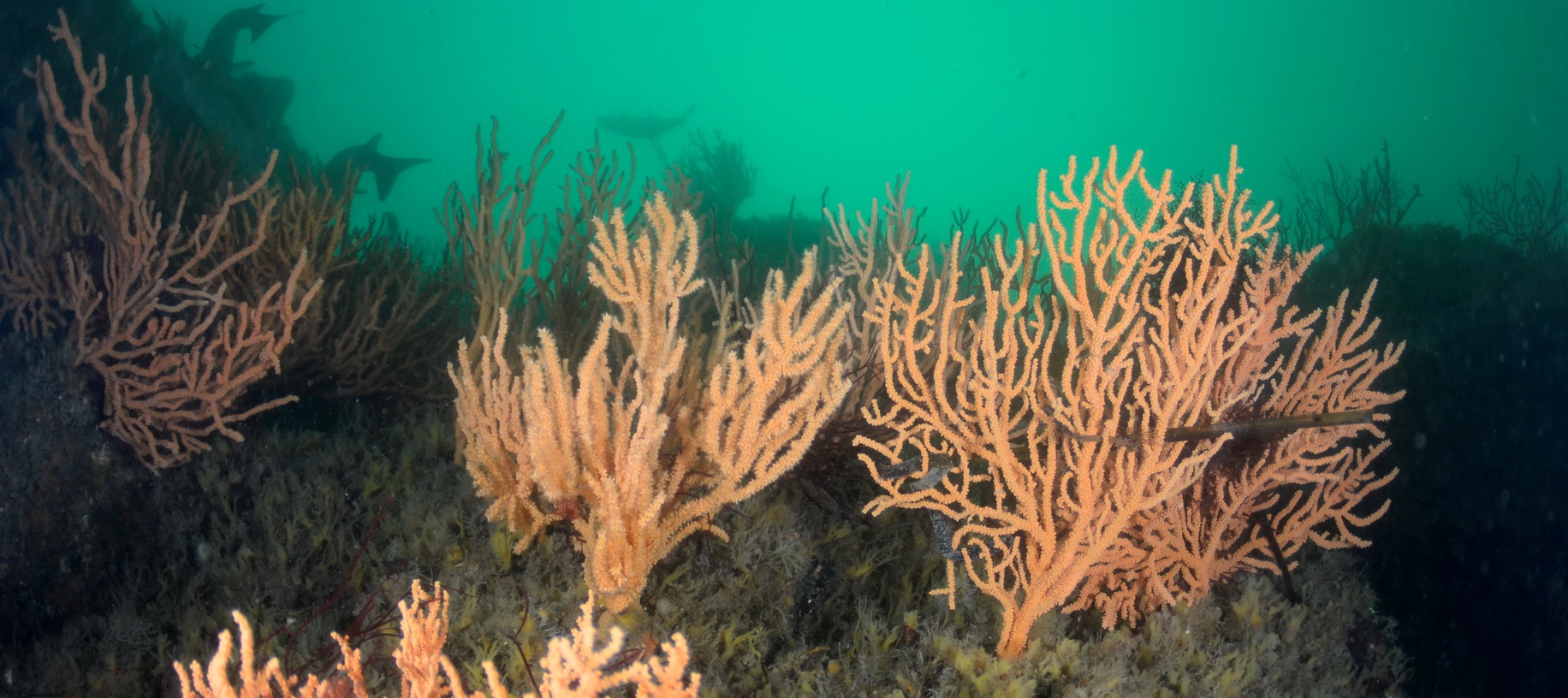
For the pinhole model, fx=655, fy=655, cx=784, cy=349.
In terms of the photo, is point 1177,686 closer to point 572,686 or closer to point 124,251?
point 572,686

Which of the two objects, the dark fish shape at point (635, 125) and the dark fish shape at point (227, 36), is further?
the dark fish shape at point (635, 125)

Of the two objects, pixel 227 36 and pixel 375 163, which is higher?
pixel 227 36

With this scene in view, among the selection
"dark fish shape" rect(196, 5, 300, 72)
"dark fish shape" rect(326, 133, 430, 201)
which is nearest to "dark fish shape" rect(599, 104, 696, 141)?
"dark fish shape" rect(326, 133, 430, 201)

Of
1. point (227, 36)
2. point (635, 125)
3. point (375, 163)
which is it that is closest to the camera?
point (227, 36)

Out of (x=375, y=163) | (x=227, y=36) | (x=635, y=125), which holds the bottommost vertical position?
(x=375, y=163)

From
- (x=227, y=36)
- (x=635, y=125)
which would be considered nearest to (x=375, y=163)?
(x=227, y=36)

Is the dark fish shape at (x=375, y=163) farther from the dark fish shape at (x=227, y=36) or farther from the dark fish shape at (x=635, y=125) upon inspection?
the dark fish shape at (x=635, y=125)

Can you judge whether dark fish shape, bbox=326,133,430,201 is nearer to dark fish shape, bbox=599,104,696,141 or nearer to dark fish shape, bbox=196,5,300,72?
dark fish shape, bbox=196,5,300,72

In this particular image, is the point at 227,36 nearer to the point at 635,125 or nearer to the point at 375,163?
the point at 375,163

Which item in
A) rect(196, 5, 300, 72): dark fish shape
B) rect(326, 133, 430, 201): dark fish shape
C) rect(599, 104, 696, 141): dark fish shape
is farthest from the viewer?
rect(599, 104, 696, 141): dark fish shape

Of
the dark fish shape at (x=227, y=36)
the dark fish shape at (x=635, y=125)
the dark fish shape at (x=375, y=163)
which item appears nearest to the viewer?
the dark fish shape at (x=227, y=36)

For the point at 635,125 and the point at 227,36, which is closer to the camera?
the point at 227,36

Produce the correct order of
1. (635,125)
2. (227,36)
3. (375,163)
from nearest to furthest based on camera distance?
(227,36) < (375,163) < (635,125)

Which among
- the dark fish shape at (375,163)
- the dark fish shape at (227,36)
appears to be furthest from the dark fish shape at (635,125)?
the dark fish shape at (227,36)
